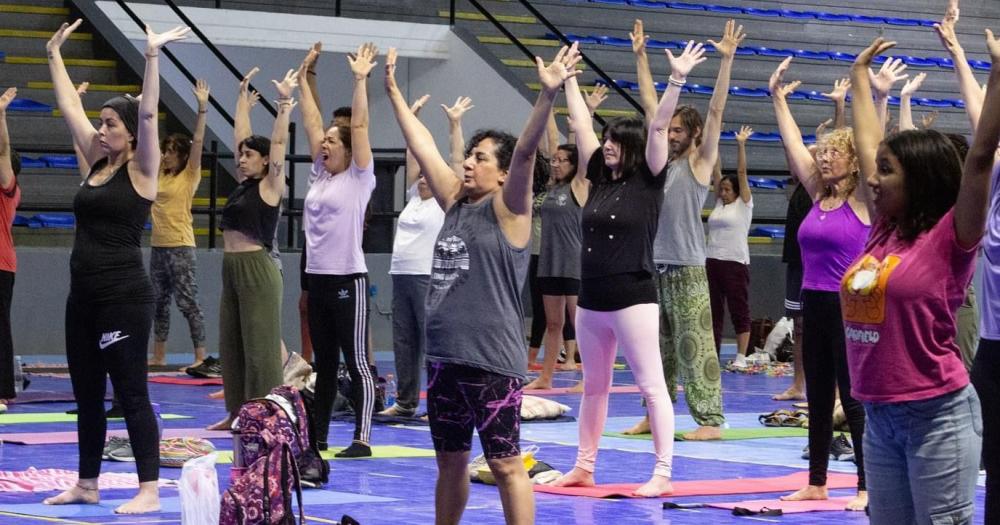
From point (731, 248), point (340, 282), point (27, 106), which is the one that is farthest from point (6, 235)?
point (731, 248)

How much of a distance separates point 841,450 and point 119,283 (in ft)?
13.9

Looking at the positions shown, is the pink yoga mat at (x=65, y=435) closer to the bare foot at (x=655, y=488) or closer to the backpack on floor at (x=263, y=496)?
the bare foot at (x=655, y=488)

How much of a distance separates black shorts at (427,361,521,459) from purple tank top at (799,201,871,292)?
2.13 m

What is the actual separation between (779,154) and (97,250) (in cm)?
1376

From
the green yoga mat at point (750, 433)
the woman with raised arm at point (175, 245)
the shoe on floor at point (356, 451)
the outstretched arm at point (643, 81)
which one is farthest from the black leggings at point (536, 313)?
→ the shoe on floor at point (356, 451)

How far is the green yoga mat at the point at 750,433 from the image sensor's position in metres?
9.53

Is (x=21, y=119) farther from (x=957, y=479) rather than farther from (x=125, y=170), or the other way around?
(x=957, y=479)

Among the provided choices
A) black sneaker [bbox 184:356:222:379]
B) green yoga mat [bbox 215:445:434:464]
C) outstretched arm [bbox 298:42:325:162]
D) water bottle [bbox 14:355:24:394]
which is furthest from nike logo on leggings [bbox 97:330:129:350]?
black sneaker [bbox 184:356:222:379]

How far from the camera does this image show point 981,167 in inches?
149

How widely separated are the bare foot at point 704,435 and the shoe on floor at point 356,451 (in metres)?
2.06

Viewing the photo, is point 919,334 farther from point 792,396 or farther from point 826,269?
point 792,396

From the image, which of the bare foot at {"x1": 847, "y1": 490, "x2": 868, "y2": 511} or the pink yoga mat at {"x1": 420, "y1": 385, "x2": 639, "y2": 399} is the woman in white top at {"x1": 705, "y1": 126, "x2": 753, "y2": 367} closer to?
the pink yoga mat at {"x1": 420, "y1": 385, "x2": 639, "y2": 399}

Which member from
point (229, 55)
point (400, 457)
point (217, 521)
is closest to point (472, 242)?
point (217, 521)

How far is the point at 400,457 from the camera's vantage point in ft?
27.6
